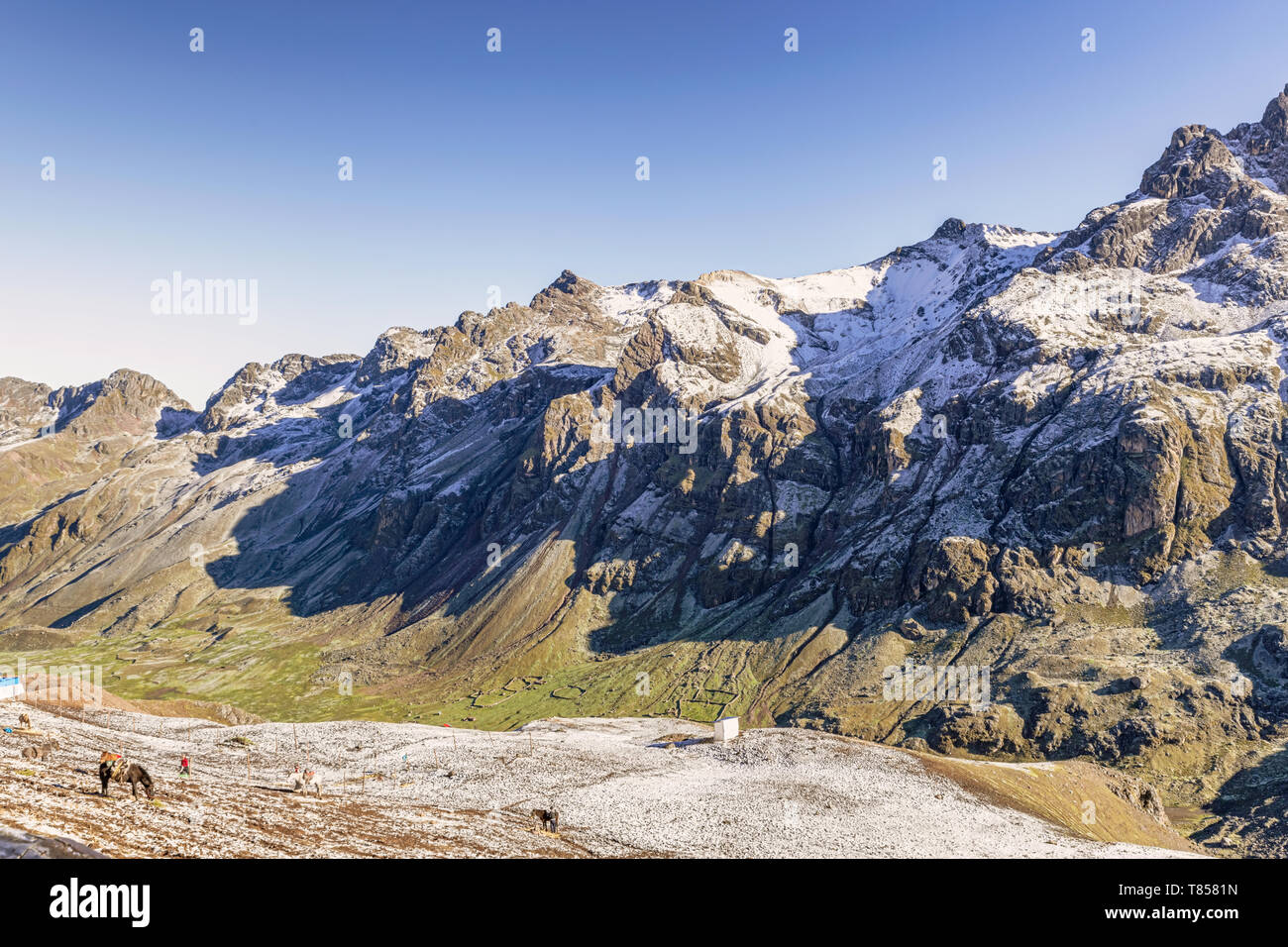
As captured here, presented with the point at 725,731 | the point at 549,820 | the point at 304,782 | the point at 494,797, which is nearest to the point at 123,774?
the point at 304,782

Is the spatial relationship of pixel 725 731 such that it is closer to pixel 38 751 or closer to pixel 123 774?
pixel 123 774

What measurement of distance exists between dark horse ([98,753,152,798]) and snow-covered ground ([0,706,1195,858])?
64cm

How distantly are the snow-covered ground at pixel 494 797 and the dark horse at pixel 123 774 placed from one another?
0.64m

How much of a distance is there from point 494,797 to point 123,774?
2777 centimetres

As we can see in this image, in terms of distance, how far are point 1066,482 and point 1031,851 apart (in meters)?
160

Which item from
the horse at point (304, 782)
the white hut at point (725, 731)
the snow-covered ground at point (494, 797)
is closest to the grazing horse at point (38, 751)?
the snow-covered ground at point (494, 797)

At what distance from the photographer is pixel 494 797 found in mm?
60125

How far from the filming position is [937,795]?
212ft

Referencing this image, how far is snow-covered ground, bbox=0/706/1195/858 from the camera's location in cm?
3578

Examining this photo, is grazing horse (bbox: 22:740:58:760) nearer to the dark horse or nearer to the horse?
the dark horse

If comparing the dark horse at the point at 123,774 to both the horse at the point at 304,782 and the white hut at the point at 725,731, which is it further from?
the white hut at the point at 725,731
